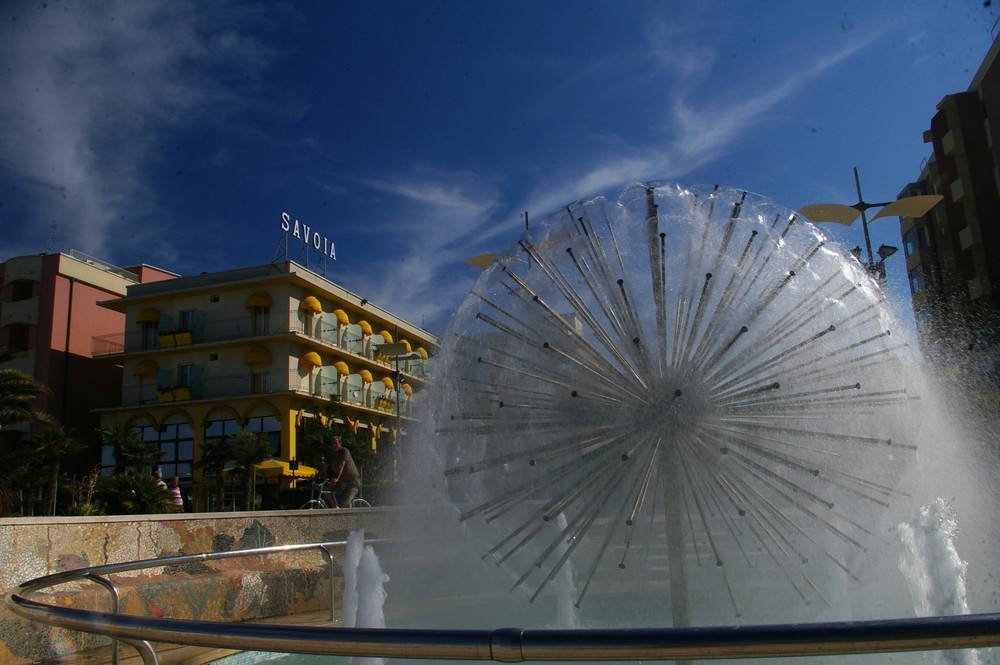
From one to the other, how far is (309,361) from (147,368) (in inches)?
371

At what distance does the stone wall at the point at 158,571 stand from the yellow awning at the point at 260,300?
33.7 meters

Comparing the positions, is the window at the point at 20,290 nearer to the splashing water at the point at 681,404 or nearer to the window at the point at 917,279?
the splashing water at the point at 681,404

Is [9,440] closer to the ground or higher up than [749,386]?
higher up

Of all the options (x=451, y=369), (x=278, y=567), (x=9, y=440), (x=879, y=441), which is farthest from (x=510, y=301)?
(x=9, y=440)

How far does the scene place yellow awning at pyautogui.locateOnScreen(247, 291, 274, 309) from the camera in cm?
4288

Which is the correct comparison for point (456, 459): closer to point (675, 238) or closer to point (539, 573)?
point (539, 573)

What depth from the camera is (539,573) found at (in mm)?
5047

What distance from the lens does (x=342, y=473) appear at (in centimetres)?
1359

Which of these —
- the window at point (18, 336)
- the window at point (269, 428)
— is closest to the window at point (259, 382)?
the window at point (269, 428)

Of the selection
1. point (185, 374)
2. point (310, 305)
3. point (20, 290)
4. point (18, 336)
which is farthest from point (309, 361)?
point (20, 290)

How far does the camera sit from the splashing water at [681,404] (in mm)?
4363

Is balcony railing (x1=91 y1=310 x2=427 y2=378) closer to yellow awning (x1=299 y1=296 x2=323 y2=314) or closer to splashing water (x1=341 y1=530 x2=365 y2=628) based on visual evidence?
yellow awning (x1=299 y1=296 x2=323 y2=314)

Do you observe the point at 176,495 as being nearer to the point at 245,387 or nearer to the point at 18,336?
the point at 245,387

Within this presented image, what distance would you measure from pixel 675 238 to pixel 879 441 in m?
1.66
